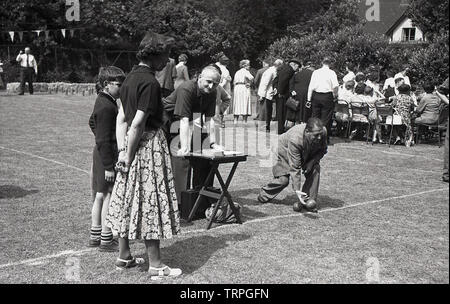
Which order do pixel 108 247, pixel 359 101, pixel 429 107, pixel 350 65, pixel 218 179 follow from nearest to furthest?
pixel 108 247, pixel 218 179, pixel 429 107, pixel 359 101, pixel 350 65

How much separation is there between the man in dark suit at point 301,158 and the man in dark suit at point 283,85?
6895 millimetres

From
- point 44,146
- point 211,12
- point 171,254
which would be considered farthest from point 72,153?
point 211,12

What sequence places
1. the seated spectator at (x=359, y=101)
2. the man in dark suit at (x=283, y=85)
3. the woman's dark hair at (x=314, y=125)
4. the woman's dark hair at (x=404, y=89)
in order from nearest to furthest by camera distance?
the woman's dark hair at (x=314, y=125)
the woman's dark hair at (x=404, y=89)
the seated spectator at (x=359, y=101)
the man in dark suit at (x=283, y=85)

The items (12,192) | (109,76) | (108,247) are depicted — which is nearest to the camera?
(109,76)

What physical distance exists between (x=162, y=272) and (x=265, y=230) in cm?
189

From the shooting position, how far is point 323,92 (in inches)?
498

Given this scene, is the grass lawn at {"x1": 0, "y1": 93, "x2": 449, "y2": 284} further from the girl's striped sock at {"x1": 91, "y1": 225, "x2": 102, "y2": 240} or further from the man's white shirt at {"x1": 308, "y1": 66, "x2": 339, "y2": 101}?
the man's white shirt at {"x1": 308, "y1": 66, "x2": 339, "y2": 101}

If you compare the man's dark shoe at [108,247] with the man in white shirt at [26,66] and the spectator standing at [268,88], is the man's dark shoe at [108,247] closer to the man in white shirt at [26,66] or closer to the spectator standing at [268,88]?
the spectator standing at [268,88]

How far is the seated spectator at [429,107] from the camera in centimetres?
1309

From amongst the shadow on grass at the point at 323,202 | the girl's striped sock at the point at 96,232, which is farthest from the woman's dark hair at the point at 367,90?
the girl's striped sock at the point at 96,232

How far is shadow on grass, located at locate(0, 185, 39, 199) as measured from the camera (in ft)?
25.7

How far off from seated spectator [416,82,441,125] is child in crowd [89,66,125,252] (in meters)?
9.44

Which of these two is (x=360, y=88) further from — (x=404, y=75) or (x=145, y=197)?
(x=145, y=197)

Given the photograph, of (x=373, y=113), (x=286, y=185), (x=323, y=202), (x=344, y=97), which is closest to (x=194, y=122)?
(x=286, y=185)
